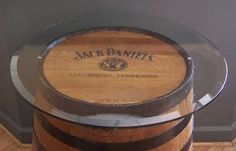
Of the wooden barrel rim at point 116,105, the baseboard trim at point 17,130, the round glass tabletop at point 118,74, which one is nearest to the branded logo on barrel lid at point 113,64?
the round glass tabletop at point 118,74

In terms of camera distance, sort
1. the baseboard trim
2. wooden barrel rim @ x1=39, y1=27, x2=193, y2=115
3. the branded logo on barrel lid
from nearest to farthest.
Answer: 1. wooden barrel rim @ x1=39, y1=27, x2=193, y2=115
2. the branded logo on barrel lid
3. the baseboard trim

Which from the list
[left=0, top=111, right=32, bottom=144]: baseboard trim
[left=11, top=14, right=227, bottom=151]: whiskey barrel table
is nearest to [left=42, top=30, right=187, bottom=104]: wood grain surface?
[left=11, top=14, right=227, bottom=151]: whiskey barrel table

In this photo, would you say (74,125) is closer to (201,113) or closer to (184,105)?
(184,105)

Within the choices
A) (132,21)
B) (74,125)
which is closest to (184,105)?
(74,125)

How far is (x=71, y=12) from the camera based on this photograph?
1.33 meters

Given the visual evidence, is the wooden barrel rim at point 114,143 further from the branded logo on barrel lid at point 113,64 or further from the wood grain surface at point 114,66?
the branded logo on barrel lid at point 113,64

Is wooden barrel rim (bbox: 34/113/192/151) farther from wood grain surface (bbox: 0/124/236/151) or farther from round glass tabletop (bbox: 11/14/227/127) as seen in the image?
wood grain surface (bbox: 0/124/236/151)

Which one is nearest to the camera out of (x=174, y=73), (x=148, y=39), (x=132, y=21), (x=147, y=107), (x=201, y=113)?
(x=147, y=107)

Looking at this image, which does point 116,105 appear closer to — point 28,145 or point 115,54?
point 115,54

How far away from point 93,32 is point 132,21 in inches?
8.7

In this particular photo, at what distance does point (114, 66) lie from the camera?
3.31 feet

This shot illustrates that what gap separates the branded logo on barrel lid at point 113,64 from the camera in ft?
3.29

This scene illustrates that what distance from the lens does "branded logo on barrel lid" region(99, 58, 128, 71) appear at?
1.00 metres

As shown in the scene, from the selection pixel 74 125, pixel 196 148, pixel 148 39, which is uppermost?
pixel 148 39
